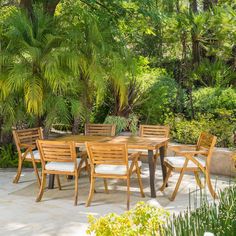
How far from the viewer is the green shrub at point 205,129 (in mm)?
6938

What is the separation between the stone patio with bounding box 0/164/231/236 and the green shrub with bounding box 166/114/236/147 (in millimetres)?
958

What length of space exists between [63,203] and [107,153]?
857 millimetres

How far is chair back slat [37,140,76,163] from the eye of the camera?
4.69m

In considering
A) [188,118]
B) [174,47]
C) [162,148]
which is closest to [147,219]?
[162,148]

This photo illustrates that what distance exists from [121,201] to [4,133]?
11.6 feet

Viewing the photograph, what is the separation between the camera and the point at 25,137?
5.81 meters

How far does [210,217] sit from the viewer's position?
2.22m

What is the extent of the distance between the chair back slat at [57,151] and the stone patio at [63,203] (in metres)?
0.54

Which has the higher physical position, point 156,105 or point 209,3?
point 209,3

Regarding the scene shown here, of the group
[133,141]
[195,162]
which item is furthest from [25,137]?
[195,162]

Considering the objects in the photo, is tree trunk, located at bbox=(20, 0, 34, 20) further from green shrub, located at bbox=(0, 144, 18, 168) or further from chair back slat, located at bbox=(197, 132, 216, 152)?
chair back slat, located at bbox=(197, 132, 216, 152)

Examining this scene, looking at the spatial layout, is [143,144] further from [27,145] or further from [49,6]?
[49,6]

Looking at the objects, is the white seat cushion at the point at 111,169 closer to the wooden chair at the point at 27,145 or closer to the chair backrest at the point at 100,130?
the wooden chair at the point at 27,145

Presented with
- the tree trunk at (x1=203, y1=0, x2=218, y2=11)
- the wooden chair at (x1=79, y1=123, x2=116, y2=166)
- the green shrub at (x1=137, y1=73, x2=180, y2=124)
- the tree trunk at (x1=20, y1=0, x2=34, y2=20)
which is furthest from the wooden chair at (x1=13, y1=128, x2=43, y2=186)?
the tree trunk at (x1=203, y1=0, x2=218, y2=11)
